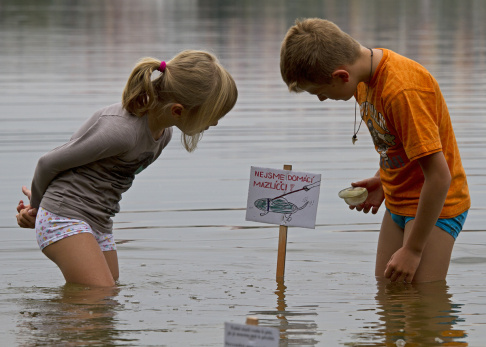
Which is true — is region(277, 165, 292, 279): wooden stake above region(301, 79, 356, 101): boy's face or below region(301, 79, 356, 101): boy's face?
below

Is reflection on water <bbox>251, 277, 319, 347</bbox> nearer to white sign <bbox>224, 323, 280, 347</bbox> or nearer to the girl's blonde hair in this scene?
the girl's blonde hair

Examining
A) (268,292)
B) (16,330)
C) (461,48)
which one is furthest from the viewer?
(461,48)

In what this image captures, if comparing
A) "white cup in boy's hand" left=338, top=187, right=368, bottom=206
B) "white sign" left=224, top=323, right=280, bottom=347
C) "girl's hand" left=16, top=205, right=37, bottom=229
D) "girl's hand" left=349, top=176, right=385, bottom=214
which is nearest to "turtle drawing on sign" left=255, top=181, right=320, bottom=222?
"white cup in boy's hand" left=338, top=187, right=368, bottom=206

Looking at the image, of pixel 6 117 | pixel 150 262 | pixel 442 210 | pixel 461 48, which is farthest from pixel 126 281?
pixel 461 48

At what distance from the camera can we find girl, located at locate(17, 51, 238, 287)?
545cm

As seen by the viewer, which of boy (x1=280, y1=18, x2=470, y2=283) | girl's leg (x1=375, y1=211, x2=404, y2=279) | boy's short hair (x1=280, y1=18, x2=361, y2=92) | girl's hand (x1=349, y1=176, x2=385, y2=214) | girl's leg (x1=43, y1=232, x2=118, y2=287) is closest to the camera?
boy (x1=280, y1=18, x2=470, y2=283)

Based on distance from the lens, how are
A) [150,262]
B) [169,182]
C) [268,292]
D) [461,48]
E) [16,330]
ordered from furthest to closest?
[461,48], [169,182], [150,262], [268,292], [16,330]

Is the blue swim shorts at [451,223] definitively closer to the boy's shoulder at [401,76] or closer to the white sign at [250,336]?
the boy's shoulder at [401,76]

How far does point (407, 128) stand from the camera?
5.01m

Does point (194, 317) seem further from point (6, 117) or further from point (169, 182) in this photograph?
point (6, 117)

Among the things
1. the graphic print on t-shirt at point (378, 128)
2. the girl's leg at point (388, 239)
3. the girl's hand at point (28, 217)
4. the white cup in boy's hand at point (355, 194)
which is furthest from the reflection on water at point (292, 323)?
the girl's hand at point (28, 217)

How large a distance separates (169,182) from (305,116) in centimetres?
446

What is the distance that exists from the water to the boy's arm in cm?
27

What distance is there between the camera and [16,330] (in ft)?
16.8
